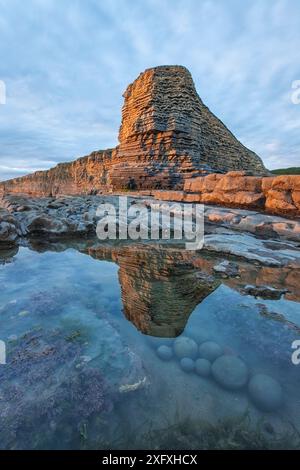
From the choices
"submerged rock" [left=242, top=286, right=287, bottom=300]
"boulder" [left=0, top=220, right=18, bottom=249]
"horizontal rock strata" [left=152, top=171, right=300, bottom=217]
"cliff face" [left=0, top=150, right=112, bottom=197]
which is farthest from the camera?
"cliff face" [left=0, top=150, right=112, bottom=197]

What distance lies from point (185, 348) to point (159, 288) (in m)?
1.24

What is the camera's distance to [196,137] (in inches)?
534

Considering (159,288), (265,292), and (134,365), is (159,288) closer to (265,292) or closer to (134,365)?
(265,292)

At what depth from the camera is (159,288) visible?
10.2 feet

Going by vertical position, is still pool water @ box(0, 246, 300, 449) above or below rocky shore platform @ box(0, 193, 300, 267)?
below

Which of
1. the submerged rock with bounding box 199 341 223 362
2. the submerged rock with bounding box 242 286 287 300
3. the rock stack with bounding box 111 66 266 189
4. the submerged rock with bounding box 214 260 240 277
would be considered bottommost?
the submerged rock with bounding box 199 341 223 362

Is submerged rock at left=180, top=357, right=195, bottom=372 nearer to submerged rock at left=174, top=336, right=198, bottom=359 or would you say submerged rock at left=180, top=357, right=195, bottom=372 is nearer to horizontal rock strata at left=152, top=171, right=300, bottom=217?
submerged rock at left=174, top=336, right=198, bottom=359

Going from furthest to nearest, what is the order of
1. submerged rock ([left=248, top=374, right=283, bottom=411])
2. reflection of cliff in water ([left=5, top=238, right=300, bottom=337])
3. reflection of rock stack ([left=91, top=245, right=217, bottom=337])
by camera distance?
1. reflection of cliff in water ([left=5, top=238, right=300, bottom=337])
2. reflection of rock stack ([left=91, top=245, right=217, bottom=337])
3. submerged rock ([left=248, top=374, right=283, bottom=411])

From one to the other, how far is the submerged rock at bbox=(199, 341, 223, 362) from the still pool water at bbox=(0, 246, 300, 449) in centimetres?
5

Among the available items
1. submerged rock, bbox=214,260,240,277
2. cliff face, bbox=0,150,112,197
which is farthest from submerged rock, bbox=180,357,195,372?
cliff face, bbox=0,150,112,197

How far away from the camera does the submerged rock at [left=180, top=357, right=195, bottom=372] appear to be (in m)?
1.72

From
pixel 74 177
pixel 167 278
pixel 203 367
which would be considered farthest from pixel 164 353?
pixel 74 177

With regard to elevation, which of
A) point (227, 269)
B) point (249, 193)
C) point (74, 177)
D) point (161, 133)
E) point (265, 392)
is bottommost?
point (265, 392)

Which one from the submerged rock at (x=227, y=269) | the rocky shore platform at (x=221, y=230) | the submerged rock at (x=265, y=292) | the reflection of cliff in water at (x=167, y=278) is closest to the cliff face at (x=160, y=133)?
the rocky shore platform at (x=221, y=230)
